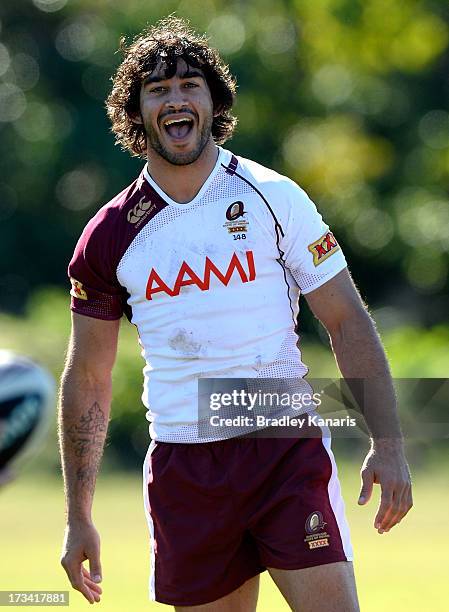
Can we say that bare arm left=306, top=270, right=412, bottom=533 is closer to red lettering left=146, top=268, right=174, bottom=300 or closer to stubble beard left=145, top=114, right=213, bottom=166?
red lettering left=146, top=268, right=174, bottom=300

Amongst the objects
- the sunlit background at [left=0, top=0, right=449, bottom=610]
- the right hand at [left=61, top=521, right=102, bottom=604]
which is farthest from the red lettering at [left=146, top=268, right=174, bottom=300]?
the sunlit background at [left=0, top=0, right=449, bottom=610]

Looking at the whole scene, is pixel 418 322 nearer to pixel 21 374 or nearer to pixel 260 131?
pixel 260 131

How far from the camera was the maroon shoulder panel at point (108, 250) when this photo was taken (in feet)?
16.4

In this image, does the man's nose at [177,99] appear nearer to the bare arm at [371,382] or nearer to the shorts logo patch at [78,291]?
the shorts logo patch at [78,291]

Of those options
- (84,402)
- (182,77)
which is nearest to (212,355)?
(84,402)

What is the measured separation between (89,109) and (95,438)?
75.9 ft

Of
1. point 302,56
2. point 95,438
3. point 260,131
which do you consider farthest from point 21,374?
point 302,56

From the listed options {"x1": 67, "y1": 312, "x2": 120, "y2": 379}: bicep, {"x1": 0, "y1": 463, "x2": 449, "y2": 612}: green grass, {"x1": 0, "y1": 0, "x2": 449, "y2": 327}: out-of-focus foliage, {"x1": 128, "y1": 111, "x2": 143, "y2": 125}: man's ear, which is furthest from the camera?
{"x1": 0, "y1": 0, "x2": 449, "y2": 327}: out-of-focus foliage

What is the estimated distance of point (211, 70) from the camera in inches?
213

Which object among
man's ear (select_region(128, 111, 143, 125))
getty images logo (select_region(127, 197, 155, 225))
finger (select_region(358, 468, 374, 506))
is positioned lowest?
finger (select_region(358, 468, 374, 506))

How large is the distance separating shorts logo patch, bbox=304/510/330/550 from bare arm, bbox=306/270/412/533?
0.63 ft

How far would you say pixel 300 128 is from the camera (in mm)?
26484

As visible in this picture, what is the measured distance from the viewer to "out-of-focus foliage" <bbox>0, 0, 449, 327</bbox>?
25.1 metres

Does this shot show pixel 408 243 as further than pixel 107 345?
Yes
